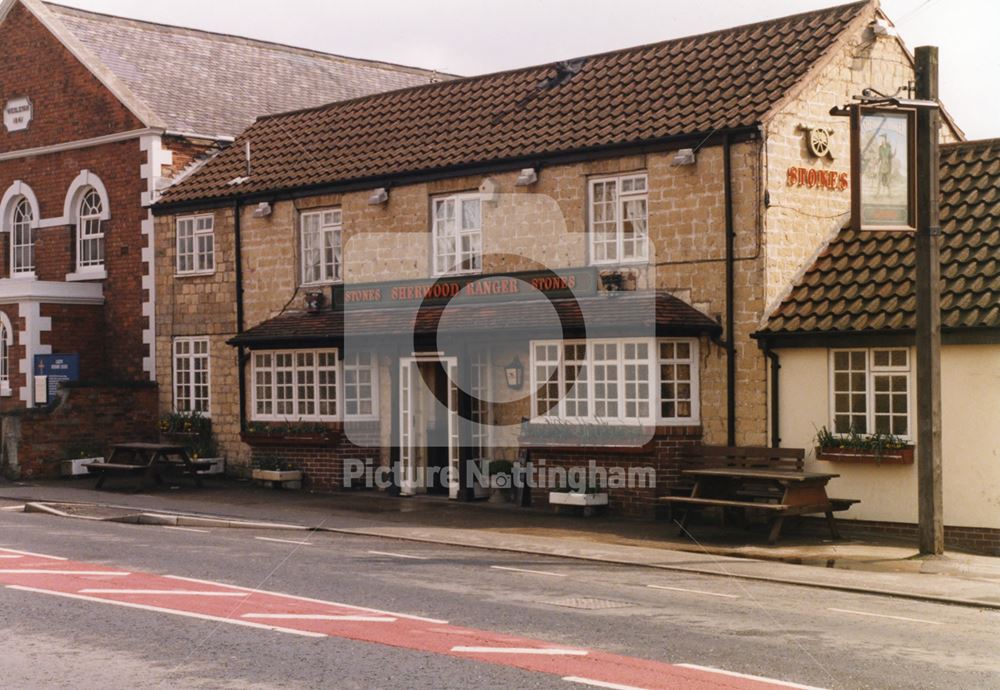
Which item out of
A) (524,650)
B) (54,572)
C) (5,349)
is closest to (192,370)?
(5,349)

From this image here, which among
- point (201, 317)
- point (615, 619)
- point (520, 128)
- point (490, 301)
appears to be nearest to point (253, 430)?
point (201, 317)

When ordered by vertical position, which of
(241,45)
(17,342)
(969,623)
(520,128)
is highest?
(241,45)

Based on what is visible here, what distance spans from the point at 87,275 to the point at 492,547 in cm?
1570

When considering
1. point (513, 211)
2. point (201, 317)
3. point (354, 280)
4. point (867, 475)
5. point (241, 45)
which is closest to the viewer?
point (867, 475)

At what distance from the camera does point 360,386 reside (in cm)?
2383

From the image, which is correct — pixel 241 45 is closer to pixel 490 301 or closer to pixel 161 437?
pixel 161 437

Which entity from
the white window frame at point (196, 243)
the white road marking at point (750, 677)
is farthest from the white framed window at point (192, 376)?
the white road marking at point (750, 677)

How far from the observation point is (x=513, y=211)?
21.8 meters

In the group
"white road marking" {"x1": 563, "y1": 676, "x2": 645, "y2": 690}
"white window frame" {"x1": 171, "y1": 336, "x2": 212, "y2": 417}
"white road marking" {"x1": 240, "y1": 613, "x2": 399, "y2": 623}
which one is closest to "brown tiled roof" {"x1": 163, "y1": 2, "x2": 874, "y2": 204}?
"white window frame" {"x1": 171, "y1": 336, "x2": 212, "y2": 417}

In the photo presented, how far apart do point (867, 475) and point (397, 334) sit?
7917 mm

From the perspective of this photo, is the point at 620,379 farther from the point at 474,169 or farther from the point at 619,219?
the point at 474,169

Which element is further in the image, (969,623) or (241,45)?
(241,45)

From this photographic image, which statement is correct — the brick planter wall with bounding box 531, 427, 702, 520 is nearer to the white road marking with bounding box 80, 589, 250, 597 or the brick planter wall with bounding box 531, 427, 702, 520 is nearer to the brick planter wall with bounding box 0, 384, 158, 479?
the white road marking with bounding box 80, 589, 250, 597

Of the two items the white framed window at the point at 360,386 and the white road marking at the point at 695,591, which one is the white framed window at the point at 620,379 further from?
the white road marking at the point at 695,591
